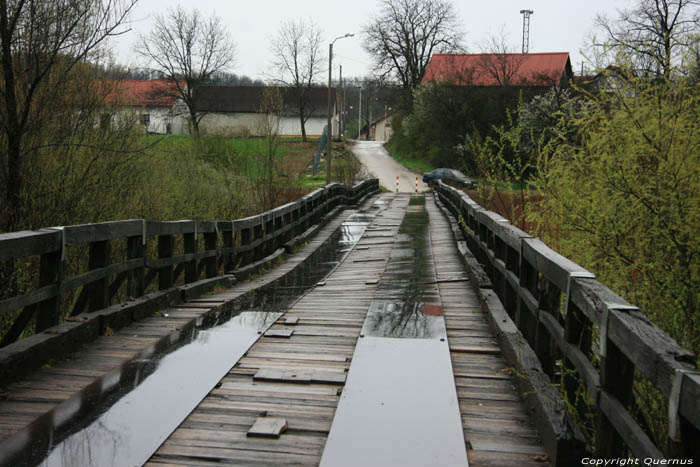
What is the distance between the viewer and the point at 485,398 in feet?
14.6

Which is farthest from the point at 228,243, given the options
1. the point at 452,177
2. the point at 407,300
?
the point at 452,177

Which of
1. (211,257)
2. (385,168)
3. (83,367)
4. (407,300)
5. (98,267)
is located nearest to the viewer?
(83,367)

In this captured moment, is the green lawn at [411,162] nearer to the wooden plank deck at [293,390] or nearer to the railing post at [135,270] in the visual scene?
the wooden plank deck at [293,390]

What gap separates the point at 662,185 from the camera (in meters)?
4.96

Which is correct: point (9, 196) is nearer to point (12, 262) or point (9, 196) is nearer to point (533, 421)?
point (12, 262)

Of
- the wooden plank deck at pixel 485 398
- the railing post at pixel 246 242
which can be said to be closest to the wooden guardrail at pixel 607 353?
the wooden plank deck at pixel 485 398

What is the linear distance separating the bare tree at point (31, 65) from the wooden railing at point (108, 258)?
1.06 metres

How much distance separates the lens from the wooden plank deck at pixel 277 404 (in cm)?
354

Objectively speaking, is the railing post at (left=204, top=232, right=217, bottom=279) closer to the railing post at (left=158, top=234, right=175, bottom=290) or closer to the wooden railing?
the wooden railing

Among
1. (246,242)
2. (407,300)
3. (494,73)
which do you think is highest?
(494,73)

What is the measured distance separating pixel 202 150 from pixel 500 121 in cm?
2937

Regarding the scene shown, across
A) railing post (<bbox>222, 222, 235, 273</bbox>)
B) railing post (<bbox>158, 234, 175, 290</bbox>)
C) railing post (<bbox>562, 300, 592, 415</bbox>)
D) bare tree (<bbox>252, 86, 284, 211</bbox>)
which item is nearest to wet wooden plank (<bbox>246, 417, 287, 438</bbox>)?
railing post (<bbox>562, 300, 592, 415</bbox>)

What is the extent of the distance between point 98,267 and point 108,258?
0.12 m

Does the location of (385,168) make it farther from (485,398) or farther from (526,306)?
(485,398)
